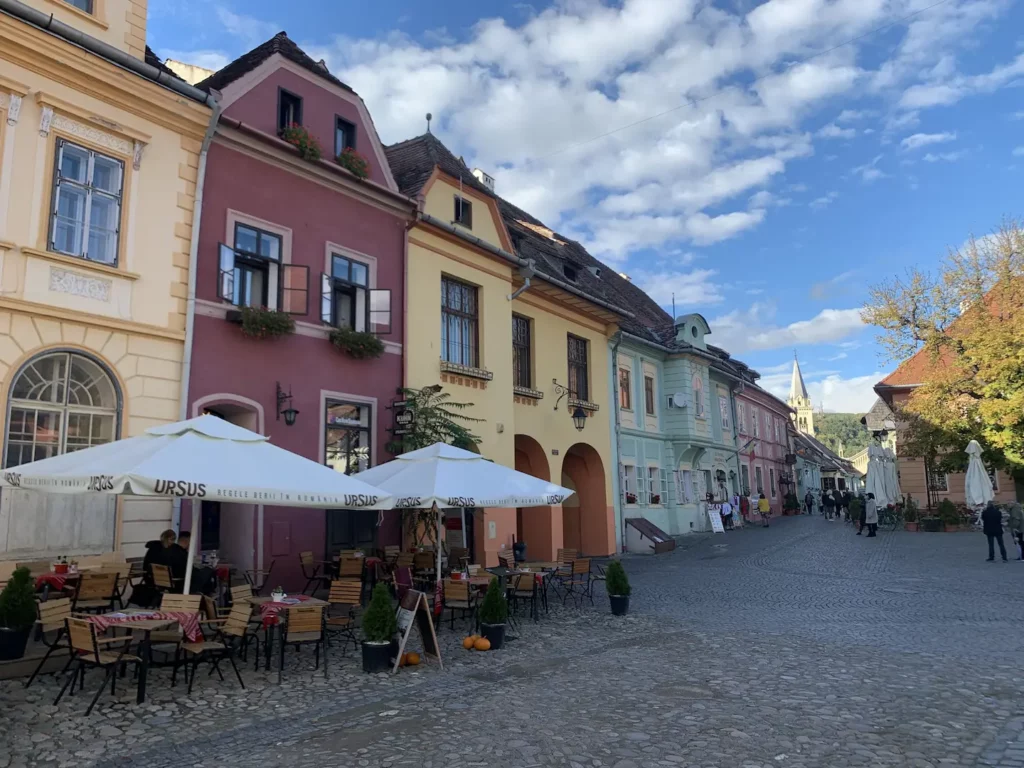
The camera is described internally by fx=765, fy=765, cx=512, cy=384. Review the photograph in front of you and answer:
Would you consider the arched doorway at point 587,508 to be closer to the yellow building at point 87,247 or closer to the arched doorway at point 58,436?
the yellow building at point 87,247

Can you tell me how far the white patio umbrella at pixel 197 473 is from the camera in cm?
704

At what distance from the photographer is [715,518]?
29.9 meters

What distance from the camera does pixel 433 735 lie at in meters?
5.89

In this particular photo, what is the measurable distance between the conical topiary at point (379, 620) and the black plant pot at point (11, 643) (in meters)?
3.28

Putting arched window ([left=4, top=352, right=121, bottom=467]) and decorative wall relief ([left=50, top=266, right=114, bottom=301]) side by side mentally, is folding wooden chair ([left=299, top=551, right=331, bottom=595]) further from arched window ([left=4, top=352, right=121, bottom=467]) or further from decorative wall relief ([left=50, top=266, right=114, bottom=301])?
decorative wall relief ([left=50, top=266, right=114, bottom=301])

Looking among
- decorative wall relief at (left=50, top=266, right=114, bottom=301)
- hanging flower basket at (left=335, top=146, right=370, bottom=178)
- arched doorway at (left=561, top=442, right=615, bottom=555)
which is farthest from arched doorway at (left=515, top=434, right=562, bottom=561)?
decorative wall relief at (left=50, top=266, right=114, bottom=301)

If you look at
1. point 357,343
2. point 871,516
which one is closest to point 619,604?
point 357,343

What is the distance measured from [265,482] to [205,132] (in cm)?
699

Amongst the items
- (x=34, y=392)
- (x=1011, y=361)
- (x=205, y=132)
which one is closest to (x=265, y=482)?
(x=34, y=392)

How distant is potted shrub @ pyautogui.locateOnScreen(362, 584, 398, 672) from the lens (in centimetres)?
799

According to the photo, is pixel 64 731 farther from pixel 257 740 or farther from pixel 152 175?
pixel 152 175

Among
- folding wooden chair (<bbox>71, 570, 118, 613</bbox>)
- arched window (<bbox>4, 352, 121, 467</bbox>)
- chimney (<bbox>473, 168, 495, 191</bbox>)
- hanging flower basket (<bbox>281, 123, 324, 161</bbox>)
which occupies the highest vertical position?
chimney (<bbox>473, 168, 495, 191</bbox>)

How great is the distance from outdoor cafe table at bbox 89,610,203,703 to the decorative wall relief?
484 centimetres

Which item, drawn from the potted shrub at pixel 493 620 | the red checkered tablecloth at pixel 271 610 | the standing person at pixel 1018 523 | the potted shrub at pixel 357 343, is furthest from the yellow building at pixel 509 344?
the standing person at pixel 1018 523
